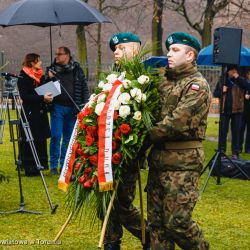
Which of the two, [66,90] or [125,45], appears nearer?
[125,45]

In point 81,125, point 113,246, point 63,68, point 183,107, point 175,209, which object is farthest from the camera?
point 63,68

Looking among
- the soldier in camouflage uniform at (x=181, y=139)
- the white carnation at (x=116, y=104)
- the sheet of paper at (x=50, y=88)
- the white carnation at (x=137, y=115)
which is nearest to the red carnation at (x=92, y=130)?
the white carnation at (x=116, y=104)

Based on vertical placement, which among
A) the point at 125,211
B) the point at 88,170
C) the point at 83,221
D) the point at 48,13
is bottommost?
the point at 83,221

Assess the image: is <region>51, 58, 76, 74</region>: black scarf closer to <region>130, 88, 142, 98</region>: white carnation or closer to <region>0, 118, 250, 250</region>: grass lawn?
<region>0, 118, 250, 250</region>: grass lawn

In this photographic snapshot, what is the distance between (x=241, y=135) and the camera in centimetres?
1301

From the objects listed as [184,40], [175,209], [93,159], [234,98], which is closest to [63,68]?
[234,98]

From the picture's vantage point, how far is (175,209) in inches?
193

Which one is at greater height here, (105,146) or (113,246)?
Result: (105,146)

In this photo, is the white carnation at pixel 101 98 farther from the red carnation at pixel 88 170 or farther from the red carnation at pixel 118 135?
the red carnation at pixel 88 170

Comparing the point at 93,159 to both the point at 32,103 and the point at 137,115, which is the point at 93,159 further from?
the point at 32,103

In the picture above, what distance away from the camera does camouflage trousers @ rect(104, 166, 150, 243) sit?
5.41 m

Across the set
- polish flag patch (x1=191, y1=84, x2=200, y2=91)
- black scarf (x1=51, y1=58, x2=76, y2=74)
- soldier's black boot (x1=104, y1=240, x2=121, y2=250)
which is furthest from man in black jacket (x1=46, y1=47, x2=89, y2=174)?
polish flag patch (x1=191, y1=84, x2=200, y2=91)

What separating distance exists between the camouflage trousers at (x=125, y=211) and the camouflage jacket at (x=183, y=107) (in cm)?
55

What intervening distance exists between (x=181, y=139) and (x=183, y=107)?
272 mm
